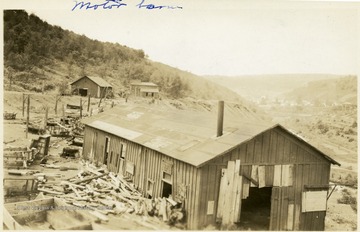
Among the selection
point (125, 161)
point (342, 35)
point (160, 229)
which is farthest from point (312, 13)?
point (125, 161)

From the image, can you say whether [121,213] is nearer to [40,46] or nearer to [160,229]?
[160,229]

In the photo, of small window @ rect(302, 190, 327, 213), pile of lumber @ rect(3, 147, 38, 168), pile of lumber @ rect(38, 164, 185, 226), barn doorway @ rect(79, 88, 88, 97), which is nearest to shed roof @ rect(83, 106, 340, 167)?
small window @ rect(302, 190, 327, 213)

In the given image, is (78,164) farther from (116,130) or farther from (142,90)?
(142,90)

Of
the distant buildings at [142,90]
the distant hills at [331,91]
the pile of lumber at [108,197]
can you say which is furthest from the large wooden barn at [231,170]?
the distant buildings at [142,90]

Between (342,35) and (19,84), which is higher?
(342,35)

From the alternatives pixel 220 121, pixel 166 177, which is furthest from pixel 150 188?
pixel 220 121

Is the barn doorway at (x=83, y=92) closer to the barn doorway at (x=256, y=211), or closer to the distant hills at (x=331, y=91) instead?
the distant hills at (x=331, y=91)

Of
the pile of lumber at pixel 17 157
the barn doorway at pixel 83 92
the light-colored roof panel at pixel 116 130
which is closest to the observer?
the pile of lumber at pixel 17 157
